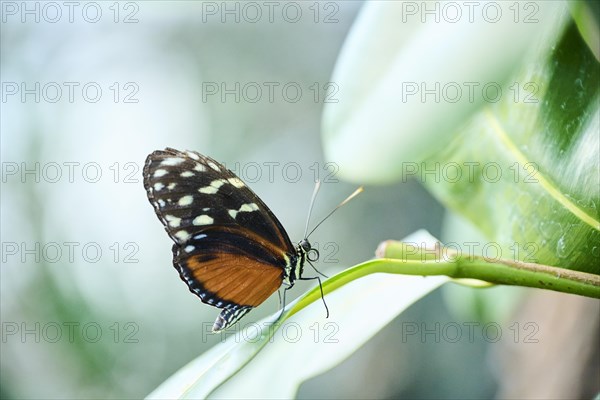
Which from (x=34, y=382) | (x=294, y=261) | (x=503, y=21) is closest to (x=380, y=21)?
(x=503, y=21)

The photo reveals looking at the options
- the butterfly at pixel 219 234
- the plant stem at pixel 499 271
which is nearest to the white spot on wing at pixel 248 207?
the butterfly at pixel 219 234

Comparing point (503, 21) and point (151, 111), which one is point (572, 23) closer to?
point (503, 21)

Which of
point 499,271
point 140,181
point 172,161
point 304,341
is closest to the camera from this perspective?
point 499,271

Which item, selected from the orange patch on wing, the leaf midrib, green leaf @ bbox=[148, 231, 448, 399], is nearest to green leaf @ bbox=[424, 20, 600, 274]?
the leaf midrib

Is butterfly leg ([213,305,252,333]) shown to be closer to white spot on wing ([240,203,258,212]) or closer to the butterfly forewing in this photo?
the butterfly forewing

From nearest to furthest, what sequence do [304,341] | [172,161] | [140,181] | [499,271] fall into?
[499,271], [304,341], [172,161], [140,181]

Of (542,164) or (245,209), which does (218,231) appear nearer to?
(245,209)

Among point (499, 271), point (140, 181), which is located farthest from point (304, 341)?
point (140, 181)
